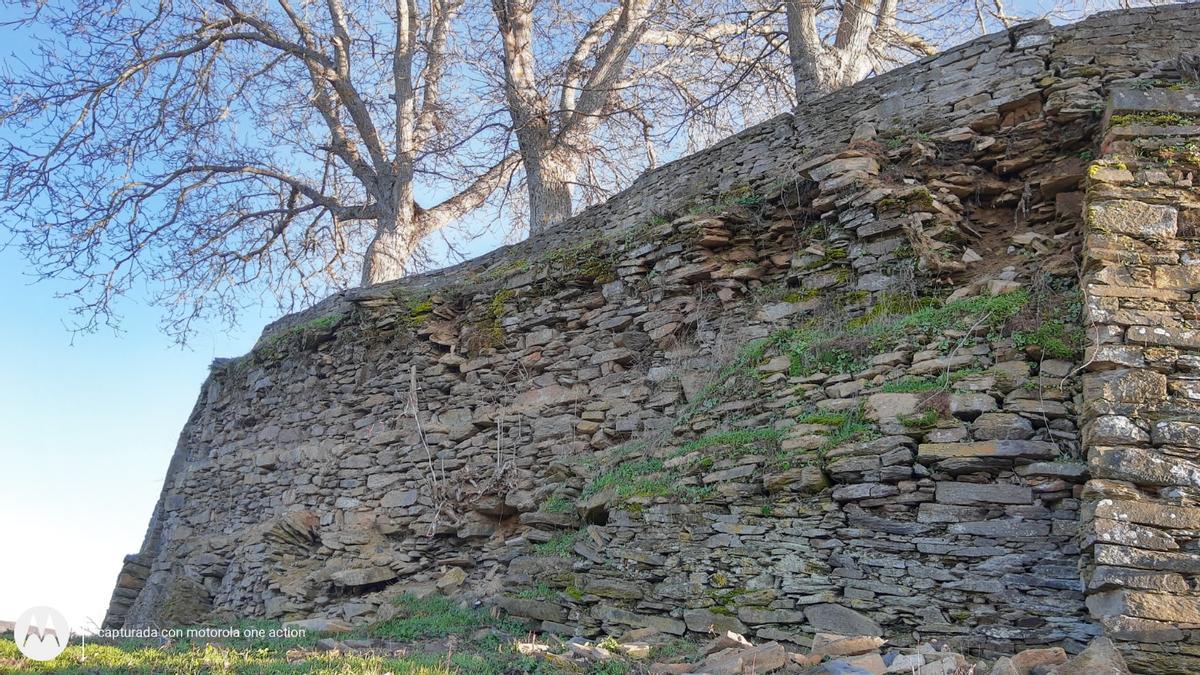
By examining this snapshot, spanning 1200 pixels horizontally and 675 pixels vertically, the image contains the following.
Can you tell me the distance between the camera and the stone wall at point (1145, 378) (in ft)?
13.3

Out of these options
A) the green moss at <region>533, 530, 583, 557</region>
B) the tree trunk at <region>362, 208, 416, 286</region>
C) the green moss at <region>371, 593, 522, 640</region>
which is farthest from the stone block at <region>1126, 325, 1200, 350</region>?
the tree trunk at <region>362, 208, 416, 286</region>

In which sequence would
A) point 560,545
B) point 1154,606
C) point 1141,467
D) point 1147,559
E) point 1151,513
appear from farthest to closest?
point 560,545, point 1141,467, point 1151,513, point 1147,559, point 1154,606

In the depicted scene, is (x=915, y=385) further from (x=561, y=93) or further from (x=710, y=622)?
(x=561, y=93)

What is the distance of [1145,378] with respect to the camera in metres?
4.73

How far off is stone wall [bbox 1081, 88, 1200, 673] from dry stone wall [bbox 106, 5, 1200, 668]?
0.02 metres

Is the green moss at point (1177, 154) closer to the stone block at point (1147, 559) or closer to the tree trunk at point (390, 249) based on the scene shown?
the stone block at point (1147, 559)

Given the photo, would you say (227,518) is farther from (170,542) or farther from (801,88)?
(801,88)

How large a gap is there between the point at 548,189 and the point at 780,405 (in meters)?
6.95

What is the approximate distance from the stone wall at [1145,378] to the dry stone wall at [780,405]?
2 cm

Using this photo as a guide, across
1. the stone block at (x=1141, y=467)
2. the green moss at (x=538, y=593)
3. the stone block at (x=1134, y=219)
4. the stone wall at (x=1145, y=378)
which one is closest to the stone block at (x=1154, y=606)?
the stone wall at (x=1145, y=378)

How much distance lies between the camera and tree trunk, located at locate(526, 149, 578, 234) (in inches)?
483

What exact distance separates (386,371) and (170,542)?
347cm

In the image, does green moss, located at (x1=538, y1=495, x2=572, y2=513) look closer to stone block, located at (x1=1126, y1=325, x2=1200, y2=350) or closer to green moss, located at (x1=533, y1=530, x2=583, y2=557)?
green moss, located at (x1=533, y1=530, x2=583, y2=557)

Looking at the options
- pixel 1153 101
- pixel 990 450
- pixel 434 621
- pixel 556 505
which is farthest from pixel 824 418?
pixel 1153 101
